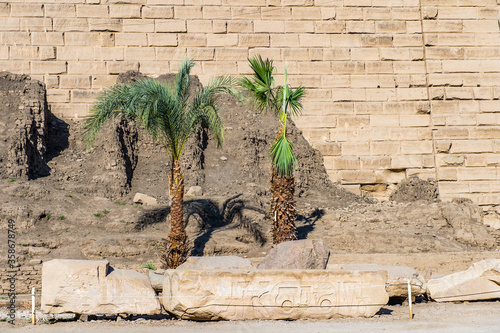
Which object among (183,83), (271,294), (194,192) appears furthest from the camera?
(194,192)

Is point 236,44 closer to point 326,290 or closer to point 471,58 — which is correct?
point 471,58

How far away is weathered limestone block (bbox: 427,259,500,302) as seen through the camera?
10.2 meters

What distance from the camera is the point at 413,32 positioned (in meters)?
19.9

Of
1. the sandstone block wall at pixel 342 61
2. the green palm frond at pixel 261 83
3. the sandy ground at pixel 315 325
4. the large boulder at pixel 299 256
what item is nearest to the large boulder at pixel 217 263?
the large boulder at pixel 299 256

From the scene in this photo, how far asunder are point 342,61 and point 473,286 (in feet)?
34.5


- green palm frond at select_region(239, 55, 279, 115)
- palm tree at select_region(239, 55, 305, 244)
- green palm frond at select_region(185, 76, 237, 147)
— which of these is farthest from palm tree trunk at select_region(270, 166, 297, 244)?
green palm frond at select_region(185, 76, 237, 147)

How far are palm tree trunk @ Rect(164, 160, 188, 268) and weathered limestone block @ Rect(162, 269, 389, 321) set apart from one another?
2866 mm

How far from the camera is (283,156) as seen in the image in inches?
493

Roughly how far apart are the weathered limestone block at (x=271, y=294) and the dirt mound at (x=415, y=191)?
9.65m

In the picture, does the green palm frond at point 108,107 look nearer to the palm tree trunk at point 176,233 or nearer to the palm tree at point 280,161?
the palm tree trunk at point 176,233

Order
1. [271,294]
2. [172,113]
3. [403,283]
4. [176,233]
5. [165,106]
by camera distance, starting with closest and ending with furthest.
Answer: [271,294], [403,283], [176,233], [165,106], [172,113]

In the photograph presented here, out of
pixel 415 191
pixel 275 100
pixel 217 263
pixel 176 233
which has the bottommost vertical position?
pixel 217 263

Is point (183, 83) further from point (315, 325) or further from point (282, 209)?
point (315, 325)

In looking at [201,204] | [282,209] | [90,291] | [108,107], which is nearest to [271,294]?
[90,291]
